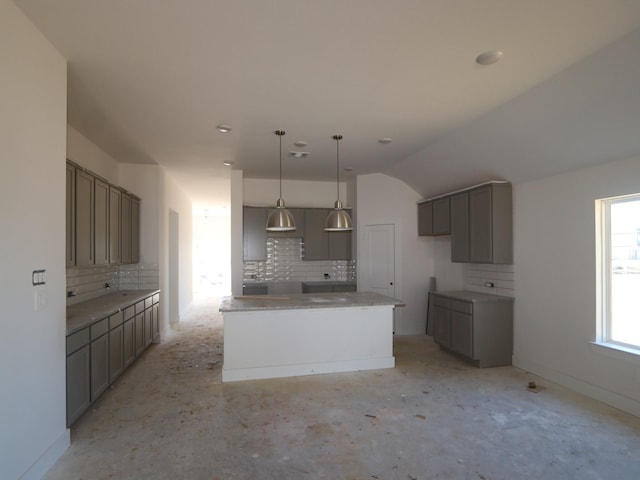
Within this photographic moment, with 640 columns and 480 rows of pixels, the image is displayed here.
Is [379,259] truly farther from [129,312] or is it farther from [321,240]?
[129,312]

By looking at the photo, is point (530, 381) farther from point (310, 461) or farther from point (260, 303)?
point (260, 303)

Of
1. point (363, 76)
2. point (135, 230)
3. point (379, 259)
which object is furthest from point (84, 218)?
point (379, 259)

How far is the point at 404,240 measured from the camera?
6.32 m

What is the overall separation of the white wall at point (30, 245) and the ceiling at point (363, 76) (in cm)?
30

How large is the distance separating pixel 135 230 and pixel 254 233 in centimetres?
187

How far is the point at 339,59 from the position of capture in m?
2.65

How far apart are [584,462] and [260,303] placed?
3.24 meters

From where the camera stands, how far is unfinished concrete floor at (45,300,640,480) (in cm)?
251

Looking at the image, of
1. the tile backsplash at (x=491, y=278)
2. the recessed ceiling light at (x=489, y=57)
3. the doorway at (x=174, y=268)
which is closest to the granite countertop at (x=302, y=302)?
the tile backsplash at (x=491, y=278)

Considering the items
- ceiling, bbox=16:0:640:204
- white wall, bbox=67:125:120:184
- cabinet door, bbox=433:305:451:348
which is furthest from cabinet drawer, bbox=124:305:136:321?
cabinet door, bbox=433:305:451:348

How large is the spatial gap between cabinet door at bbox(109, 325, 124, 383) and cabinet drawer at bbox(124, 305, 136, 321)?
193 mm

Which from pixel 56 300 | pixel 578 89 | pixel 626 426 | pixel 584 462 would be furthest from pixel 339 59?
pixel 626 426

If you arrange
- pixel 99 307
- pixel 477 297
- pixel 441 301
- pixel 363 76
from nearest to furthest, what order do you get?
pixel 363 76 < pixel 99 307 < pixel 477 297 < pixel 441 301

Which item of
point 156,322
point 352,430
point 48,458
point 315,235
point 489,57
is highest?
point 489,57
